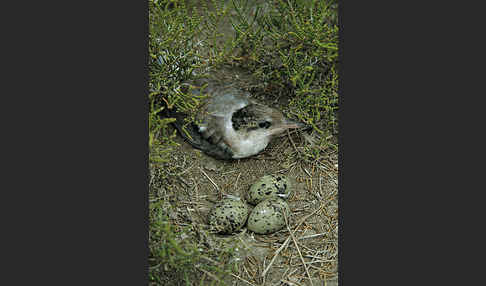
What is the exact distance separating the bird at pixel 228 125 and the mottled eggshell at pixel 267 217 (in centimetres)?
40

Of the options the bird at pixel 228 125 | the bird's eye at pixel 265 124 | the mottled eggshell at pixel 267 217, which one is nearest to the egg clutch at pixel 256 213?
the mottled eggshell at pixel 267 217

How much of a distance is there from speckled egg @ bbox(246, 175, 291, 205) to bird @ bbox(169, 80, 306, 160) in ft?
0.75

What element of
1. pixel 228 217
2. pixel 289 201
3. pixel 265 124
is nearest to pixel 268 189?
pixel 289 201

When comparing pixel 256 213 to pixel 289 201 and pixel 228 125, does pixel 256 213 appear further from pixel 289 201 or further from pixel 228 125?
pixel 228 125

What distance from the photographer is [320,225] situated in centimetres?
249

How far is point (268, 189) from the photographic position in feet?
8.13

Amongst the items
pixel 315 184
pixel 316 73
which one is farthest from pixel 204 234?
pixel 316 73

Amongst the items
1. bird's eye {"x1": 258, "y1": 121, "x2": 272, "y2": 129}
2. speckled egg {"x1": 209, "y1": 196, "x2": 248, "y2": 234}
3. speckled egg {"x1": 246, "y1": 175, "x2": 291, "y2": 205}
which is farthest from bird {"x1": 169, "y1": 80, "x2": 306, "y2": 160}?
speckled egg {"x1": 209, "y1": 196, "x2": 248, "y2": 234}

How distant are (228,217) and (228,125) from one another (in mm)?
570

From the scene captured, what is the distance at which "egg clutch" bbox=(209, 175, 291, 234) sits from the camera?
7.68 ft

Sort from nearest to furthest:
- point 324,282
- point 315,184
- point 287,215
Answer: point 324,282, point 287,215, point 315,184

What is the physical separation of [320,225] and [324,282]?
0.33 m

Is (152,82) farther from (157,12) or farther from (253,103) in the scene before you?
(253,103)

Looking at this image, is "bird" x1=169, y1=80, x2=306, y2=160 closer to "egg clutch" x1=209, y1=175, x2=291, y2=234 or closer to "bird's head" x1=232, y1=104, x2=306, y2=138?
"bird's head" x1=232, y1=104, x2=306, y2=138
